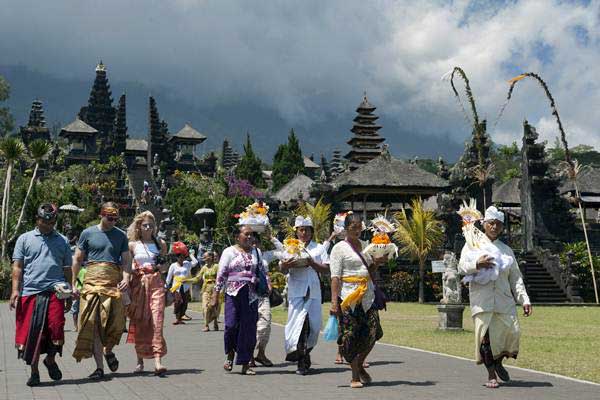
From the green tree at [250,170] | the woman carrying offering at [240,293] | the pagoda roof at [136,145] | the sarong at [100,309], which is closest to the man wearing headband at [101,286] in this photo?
the sarong at [100,309]

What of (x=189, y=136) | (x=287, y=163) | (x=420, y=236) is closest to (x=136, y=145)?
(x=189, y=136)

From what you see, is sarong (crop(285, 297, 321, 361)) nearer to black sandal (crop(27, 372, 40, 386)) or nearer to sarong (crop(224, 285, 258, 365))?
sarong (crop(224, 285, 258, 365))

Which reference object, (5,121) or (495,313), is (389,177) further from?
(5,121)

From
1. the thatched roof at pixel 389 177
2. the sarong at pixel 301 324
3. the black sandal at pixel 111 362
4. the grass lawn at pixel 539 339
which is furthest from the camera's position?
the thatched roof at pixel 389 177

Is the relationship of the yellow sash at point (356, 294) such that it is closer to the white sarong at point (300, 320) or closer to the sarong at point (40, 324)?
the white sarong at point (300, 320)

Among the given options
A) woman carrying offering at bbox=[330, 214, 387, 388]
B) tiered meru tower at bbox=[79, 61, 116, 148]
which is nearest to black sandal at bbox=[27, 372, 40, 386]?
woman carrying offering at bbox=[330, 214, 387, 388]

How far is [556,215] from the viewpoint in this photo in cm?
3950

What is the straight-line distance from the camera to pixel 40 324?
8.47m

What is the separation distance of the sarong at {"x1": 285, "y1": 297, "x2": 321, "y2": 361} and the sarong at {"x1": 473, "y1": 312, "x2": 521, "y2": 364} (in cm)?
208

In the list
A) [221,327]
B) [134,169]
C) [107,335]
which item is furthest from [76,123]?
[107,335]

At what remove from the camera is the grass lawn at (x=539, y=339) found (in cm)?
1050

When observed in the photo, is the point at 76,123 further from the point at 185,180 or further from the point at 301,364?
the point at 301,364

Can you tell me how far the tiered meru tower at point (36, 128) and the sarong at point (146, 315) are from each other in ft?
297

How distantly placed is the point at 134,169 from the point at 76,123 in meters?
11.0
